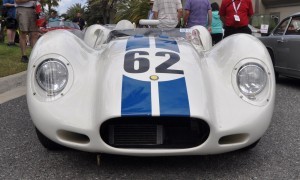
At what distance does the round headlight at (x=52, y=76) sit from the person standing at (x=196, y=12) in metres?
3.99

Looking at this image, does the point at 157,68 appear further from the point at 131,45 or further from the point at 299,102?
the point at 299,102

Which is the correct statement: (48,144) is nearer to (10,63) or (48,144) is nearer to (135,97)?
(135,97)

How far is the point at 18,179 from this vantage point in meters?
2.69

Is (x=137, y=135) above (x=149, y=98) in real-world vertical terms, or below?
below

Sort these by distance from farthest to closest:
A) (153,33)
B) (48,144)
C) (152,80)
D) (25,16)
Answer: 1. (25,16)
2. (153,33)
3. (48,144)
4. (152,80)

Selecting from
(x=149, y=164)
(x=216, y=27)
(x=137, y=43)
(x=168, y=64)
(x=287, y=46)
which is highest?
(x=137, y=43)

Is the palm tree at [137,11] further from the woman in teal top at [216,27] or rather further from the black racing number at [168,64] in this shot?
the black racing number at [168,64]

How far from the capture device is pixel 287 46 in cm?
633

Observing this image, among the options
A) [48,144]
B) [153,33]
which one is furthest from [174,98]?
[153,33]

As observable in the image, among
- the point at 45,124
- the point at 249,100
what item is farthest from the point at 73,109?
the point at 249,100

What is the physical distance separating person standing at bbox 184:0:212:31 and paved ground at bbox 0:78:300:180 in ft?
11.1

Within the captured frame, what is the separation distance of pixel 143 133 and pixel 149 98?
0.23 m

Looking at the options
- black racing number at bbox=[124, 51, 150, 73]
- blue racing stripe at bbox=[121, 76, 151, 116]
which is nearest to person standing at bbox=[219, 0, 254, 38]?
black racing number at bbox=[124, 51, 150, 73]

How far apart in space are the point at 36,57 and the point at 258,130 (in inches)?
65.6
